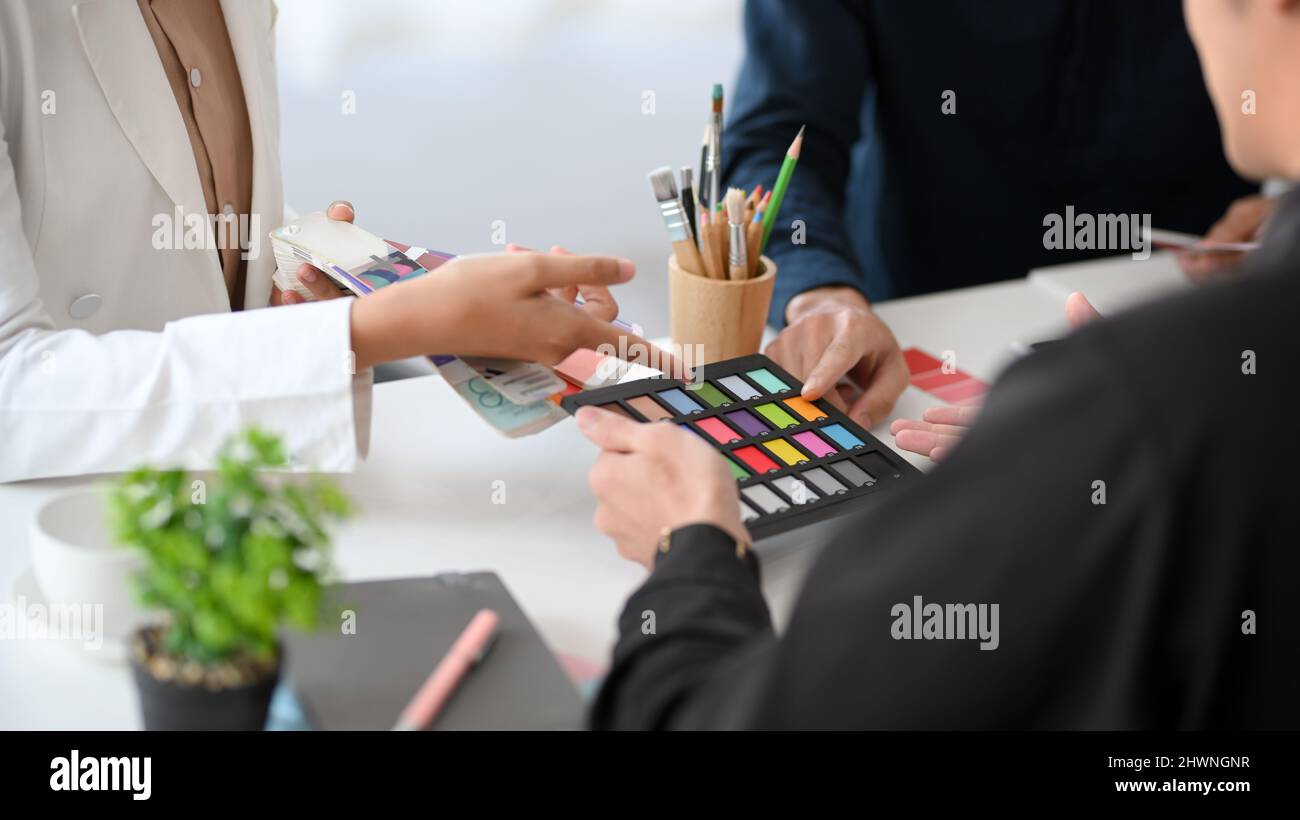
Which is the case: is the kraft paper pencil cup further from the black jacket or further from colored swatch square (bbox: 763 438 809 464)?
the black jacket

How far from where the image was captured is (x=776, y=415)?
3.16 ft

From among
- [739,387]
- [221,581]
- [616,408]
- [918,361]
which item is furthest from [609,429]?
[918,361]

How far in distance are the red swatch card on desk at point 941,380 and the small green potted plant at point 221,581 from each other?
0.76m

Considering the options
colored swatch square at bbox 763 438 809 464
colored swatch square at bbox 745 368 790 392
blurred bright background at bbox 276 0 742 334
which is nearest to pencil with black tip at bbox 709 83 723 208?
colored swatch square at bbox 745 368 790 392

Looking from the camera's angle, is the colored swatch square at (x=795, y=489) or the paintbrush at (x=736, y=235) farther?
the paintbrush at (x=736, y=235)

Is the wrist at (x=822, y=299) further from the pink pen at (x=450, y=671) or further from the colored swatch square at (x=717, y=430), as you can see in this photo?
the pink pen at (x=450, y=671)

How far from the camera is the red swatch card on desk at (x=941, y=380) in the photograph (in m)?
1.16

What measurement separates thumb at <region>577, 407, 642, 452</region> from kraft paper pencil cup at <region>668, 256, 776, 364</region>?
249 millimetres

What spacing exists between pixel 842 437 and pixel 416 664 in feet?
1.34

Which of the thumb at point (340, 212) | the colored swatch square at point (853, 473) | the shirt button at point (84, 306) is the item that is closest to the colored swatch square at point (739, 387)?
the colored swatch square at point (853, 473)

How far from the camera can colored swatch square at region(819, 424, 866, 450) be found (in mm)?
945

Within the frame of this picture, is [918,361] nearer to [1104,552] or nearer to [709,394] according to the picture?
[709,394]

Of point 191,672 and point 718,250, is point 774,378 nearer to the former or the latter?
point 718,250
